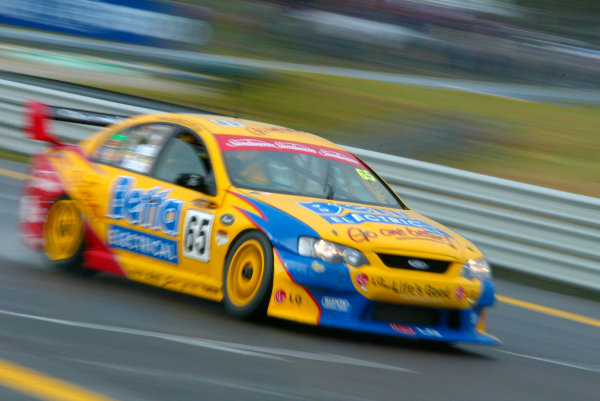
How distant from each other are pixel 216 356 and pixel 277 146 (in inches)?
96.0

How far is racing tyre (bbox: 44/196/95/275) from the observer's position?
26.9 feet

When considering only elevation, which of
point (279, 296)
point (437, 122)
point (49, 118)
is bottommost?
point (437, 122)

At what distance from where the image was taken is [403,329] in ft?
21.9

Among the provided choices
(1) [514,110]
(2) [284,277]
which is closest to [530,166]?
(1) [514,110]

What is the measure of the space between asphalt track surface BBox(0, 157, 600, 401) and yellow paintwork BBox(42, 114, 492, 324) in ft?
0.70

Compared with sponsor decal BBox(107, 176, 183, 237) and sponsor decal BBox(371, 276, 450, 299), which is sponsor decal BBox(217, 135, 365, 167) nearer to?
sponsor decal BBox(107, 176, 183, 237)

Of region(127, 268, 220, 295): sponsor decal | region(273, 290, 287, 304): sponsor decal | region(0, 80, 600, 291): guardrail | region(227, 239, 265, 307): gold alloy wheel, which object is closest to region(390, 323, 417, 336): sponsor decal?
region(273, 290, 287, 304): sponsor decal

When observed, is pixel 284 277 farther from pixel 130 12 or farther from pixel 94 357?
pixel 130 12

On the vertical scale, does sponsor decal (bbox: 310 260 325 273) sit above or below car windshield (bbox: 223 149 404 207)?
below

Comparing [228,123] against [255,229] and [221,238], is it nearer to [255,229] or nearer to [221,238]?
[221,238]

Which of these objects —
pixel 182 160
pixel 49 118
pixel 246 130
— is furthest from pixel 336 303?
→ pixel 49 118

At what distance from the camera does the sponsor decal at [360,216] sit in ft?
22.5

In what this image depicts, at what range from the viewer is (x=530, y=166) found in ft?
51.8

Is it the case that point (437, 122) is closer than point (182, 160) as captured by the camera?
No
